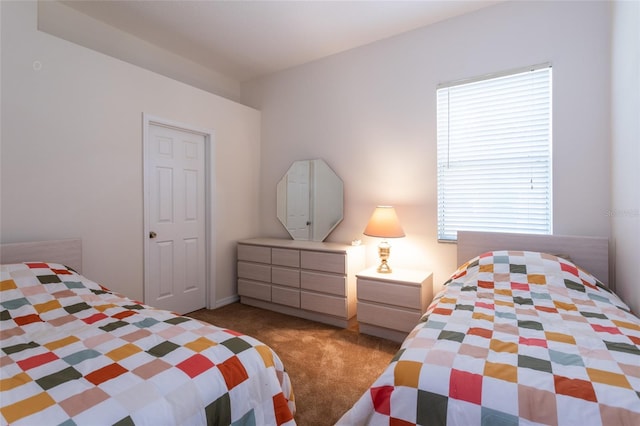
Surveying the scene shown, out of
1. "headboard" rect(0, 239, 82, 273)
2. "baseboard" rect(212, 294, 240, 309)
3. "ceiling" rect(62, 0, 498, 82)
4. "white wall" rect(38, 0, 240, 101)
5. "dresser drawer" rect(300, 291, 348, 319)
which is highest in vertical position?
"ceiling" rect(62, 0, 498, 82)

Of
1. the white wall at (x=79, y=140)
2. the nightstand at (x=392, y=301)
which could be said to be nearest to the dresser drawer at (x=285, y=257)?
the nightstand at (x=392, y=301)

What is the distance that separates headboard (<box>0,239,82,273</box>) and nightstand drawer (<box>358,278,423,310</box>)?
226cm

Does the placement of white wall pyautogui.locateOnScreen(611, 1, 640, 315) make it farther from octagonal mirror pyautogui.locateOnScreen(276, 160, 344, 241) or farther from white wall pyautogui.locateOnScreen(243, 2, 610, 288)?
octagonal mirror pyautogui.locateOnScreen(276, 160, 344, 241)

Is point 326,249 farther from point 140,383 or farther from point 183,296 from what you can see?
point 140,383

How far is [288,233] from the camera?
3869 millimetres

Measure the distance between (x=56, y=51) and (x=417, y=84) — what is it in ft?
9.69

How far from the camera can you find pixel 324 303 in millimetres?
3076

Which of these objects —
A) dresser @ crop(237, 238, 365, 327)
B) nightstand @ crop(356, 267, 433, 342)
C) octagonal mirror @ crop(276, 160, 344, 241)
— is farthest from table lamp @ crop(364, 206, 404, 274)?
octagonal mirror @ crop(276, 160, 344, 241)

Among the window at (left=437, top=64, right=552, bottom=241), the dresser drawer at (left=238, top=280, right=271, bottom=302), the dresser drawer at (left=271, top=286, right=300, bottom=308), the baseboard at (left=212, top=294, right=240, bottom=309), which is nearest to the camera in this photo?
the window at (left=437, top=64, right=552, bottom=241)

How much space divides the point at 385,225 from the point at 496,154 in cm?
110

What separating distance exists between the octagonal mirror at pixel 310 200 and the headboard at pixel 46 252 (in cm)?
203

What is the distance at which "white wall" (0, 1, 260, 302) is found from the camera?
7.11 feet

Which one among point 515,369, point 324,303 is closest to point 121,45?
point 324,303

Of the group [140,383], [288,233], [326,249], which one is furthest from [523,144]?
[140,383]
